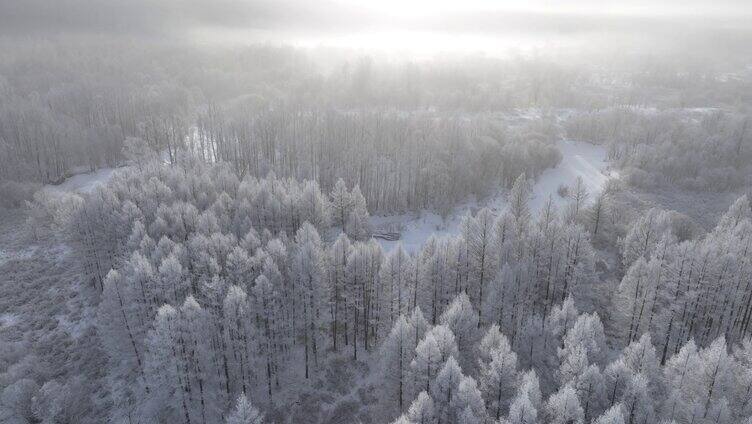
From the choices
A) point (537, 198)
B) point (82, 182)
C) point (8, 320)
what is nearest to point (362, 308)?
point (8, 320)

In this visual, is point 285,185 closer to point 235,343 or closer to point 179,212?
point 179,212

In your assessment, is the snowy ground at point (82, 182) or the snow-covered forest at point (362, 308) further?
the snowy ground at point (82, 182)

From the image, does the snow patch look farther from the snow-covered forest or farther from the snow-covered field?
the snow-covered field

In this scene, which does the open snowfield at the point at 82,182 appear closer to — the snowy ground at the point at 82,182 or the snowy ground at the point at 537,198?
the snowy ground at the point at 82,182

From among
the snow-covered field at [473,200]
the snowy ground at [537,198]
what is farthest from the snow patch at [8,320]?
the snowy ground at [537,198]

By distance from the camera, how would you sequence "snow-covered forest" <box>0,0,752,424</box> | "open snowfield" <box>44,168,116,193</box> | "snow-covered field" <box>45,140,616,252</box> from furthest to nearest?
"open snowfield" <box>44,168,116,193</box> < "snow-covered field" <box>45,140,616,252</box> < "snow-covered forest" <box>0,0,752,424</box>

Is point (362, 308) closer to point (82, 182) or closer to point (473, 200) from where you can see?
point (473, 200)

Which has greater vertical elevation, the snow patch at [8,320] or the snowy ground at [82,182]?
the snowy ground at [82,182]

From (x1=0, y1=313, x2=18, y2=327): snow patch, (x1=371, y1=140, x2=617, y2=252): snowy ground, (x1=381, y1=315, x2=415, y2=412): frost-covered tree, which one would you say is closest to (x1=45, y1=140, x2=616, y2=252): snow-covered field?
(x1=371, y1=140, x2=617, y2=252): snowy ground
